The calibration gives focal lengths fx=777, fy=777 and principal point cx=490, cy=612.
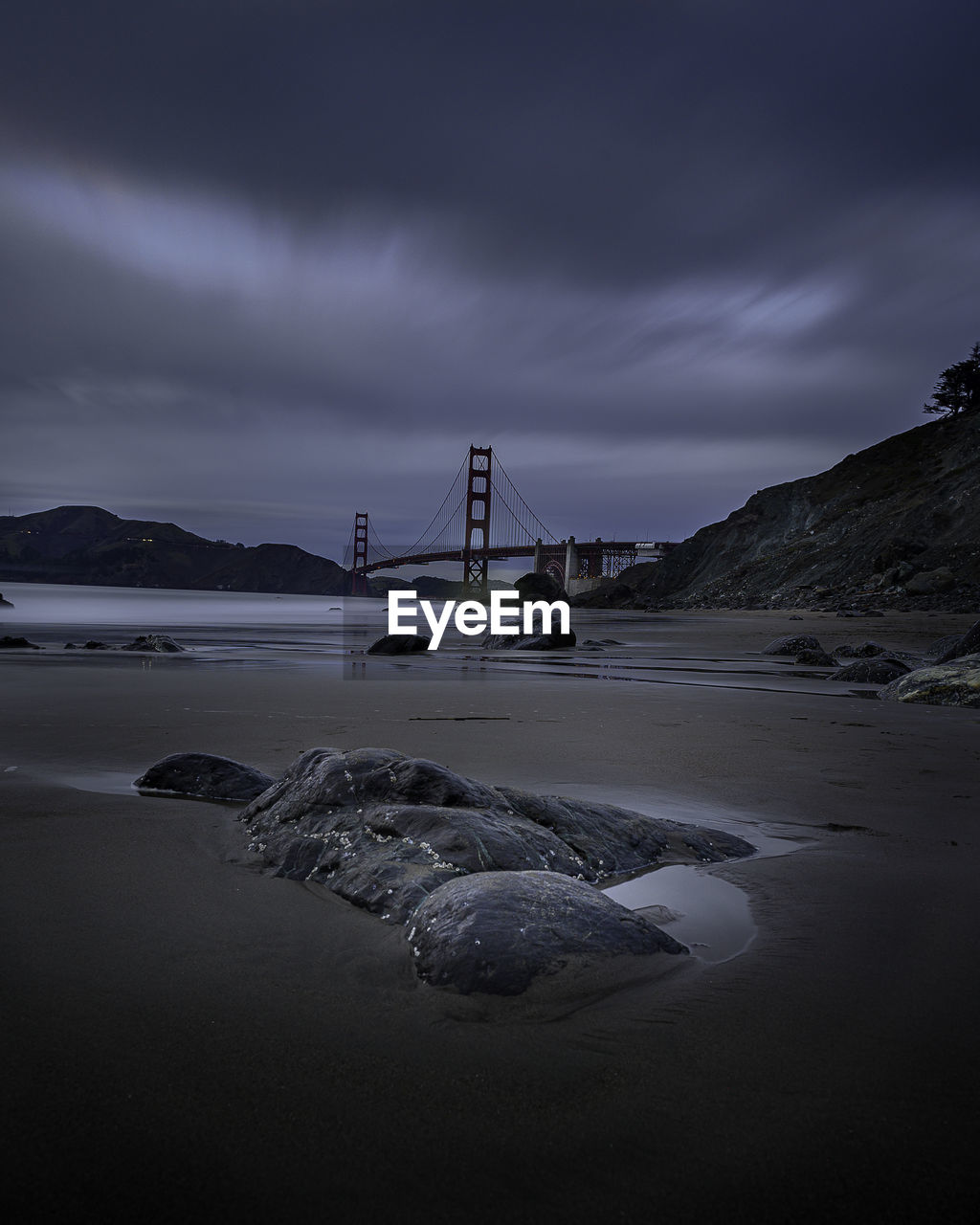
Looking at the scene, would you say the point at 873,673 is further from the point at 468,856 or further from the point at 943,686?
the point at 468,856

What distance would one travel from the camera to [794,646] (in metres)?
9.36

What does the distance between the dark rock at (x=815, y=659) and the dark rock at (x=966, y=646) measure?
1058 mm

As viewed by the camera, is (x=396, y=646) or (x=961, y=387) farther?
(x=961, y=387)

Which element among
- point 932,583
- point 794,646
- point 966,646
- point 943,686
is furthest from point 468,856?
point 932,583

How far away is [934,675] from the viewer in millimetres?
5160

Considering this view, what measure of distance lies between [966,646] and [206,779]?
6.60 m

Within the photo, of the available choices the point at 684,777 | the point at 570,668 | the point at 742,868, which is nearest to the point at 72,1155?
the point at 742,868

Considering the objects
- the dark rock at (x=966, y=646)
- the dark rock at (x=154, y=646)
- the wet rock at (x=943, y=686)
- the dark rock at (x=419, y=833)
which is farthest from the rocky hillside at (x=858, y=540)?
the dark rock at (x=419, y=833)

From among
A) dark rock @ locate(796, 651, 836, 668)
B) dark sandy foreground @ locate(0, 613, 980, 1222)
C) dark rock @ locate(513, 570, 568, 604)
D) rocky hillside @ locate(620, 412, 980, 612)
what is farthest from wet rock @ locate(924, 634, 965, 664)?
dark rock @ locate(513, 570, 568, 604)

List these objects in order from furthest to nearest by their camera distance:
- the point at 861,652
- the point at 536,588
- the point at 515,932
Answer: the point at 536,588, the point at 861,652, the point at 515,932

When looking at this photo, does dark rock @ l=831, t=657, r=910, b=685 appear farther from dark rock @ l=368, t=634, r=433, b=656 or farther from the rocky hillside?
the rocky hillside

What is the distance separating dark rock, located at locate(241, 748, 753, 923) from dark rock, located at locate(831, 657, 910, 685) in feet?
16.8

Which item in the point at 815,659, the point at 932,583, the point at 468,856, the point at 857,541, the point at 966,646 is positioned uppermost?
the point at 857,541

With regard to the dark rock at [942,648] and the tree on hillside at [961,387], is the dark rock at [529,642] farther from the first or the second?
the tree on hillside at [961,387]
